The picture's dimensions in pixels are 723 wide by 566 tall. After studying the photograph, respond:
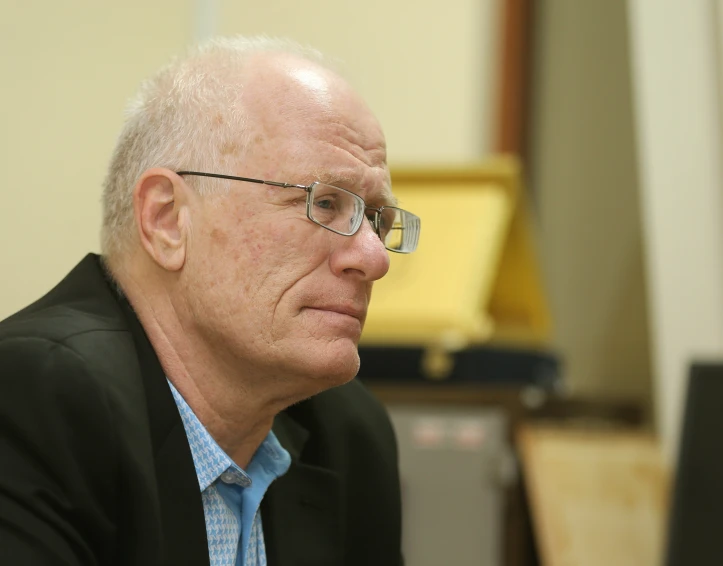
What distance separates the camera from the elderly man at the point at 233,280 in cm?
95

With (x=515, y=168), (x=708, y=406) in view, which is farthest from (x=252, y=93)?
(x=515, y=168)

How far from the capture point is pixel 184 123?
1027 mm

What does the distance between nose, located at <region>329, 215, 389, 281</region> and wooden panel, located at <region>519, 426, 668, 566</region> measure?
114cm

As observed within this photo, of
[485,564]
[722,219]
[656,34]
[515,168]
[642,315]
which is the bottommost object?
[485,564]

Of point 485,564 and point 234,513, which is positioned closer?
point 234,513

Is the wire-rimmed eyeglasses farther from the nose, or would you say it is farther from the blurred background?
the blurred background

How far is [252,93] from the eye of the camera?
1.02m

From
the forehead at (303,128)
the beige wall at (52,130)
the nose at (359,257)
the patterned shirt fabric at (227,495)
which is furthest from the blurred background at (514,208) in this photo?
the patterned shirt fabric at (227,495)

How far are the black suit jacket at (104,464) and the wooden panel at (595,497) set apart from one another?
1.00 meters

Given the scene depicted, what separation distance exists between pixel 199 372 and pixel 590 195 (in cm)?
287

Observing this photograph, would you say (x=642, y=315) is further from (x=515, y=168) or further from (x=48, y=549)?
(x=48, y=549)

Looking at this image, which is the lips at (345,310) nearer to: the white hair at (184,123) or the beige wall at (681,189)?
the white hair at (184,123)

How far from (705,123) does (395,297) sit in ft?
3.13

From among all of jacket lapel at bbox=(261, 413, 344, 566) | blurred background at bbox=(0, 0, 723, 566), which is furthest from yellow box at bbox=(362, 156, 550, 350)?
jacket lapel at bbox=(261, 413, 344, 566)
